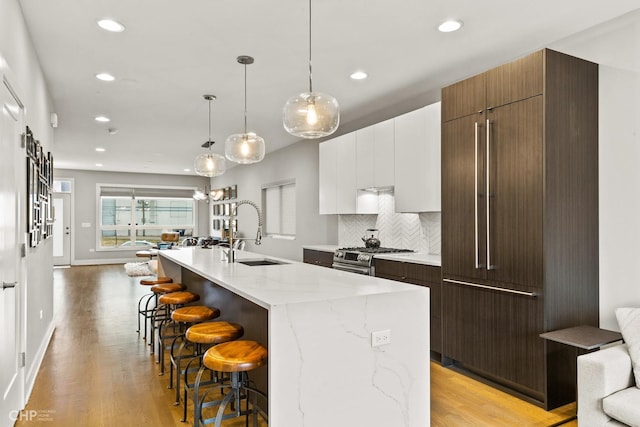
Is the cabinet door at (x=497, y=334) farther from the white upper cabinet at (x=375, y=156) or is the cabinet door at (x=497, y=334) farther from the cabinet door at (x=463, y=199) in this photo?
→ the white upper cabinet at (x=375, y=156)

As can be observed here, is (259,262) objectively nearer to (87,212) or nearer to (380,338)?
(380,338)

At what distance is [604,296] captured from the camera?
3154 mm

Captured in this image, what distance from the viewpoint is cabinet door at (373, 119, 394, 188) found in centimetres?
477

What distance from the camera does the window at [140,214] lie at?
41.0 feet

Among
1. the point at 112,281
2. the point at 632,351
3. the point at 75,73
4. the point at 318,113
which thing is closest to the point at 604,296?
the point at 632,351

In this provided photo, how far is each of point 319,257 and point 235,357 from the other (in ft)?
11.6

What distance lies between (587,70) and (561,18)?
452mm

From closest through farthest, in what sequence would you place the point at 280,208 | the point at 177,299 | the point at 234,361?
the point at 234,361 < the point at 177,299 < the point at 280,208

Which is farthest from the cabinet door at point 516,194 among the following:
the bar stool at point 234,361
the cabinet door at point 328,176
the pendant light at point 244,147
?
the cabinet door at point 328,176

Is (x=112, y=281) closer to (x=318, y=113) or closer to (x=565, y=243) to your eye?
(x=318, y=113)

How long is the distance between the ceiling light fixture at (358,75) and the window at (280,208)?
370cm

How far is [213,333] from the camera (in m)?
2.61

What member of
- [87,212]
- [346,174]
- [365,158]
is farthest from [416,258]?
[87,212]

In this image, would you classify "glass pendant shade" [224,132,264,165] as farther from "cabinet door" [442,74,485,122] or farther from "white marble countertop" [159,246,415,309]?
"cabinet door" [442,74,485,122]
